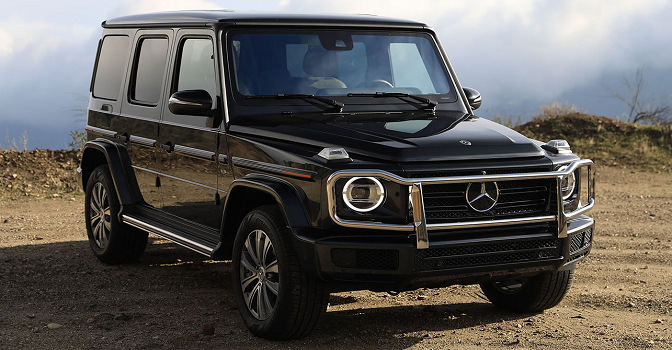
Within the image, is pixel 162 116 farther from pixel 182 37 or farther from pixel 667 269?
pixel 667 269

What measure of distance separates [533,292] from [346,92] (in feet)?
6.30

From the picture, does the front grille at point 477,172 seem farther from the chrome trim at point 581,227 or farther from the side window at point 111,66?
the side window at point 111,66

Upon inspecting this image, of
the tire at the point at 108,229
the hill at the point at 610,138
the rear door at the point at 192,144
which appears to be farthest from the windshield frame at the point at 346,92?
the hill at the point at 610,138

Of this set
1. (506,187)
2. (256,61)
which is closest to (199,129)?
(256,61)

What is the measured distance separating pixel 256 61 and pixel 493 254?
7.09 feet

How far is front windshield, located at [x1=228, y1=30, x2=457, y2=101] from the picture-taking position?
570 centimetres

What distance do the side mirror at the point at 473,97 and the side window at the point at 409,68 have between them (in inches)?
16.1

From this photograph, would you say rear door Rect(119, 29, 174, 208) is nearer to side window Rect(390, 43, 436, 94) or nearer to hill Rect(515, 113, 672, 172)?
side window Rect(390, 43, 436, 94)

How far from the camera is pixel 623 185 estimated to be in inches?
537

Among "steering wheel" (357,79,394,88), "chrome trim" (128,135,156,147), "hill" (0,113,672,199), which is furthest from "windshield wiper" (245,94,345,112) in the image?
"hill" (0,113,672,199)

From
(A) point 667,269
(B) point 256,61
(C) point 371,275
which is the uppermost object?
(B) point 256,61

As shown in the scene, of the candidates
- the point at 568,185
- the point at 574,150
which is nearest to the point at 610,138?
the point at 574,150

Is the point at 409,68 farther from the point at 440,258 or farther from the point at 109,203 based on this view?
the point at 109,203

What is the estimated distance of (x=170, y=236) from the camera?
6.25 m
